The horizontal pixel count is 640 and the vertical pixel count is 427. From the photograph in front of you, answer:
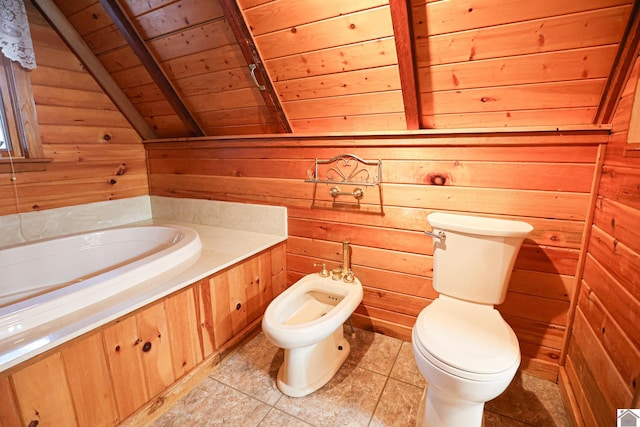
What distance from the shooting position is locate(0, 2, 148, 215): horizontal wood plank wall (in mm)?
1973

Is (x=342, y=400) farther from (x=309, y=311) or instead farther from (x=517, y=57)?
(x=517, y=57)

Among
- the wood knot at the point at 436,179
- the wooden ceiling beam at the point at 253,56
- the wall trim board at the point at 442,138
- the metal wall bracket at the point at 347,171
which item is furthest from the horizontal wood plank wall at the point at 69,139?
the wood knot at the point at 436,179

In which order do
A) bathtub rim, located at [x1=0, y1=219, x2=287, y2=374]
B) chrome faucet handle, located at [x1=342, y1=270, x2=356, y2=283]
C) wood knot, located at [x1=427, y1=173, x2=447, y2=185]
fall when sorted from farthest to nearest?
chrome faucet handle, located at [x1=342, y1=270, x2=356, y2=283] < wood knot, located at [x1=427, y1=173, x2=447, y2=185] < bathtub rim, located at [x1=0, y1=219, x2=287, y2=374]

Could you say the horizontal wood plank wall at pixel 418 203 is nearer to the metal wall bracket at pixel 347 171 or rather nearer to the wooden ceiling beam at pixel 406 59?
the metal wall bracket at pixel 347 171

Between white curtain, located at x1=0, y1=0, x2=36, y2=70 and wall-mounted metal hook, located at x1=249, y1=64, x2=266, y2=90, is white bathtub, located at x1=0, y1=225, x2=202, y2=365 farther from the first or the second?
white curtain, located at x1=0, y1=0, x2=36, y2=70

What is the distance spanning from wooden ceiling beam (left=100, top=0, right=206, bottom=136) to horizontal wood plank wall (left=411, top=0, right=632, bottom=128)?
1.64m

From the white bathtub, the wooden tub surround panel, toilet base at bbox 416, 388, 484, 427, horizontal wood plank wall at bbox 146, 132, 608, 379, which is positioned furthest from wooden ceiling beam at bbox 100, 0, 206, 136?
toilet base at bbox 416, 388, 484, 427

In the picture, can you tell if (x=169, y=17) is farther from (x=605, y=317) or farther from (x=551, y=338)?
(x=551, y=338)

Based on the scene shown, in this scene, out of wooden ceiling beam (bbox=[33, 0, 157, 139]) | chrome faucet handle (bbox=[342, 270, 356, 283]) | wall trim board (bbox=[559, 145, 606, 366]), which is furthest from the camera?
wooden ceiling beam (bbox=[33, 0, 157, 139])

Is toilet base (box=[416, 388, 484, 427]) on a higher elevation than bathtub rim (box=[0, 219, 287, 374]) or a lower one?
lower

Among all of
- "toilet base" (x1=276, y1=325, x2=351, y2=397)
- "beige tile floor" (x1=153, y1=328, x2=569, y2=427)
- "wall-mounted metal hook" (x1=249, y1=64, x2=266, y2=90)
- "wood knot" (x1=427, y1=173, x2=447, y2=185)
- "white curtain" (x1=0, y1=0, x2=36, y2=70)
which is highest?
"white curtain" (x1=0, y1=0, x2=36, y2=70)

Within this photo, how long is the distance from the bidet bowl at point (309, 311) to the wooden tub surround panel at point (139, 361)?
354 mm

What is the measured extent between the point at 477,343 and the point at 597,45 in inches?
48.6

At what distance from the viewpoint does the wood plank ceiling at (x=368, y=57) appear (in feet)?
3.93
